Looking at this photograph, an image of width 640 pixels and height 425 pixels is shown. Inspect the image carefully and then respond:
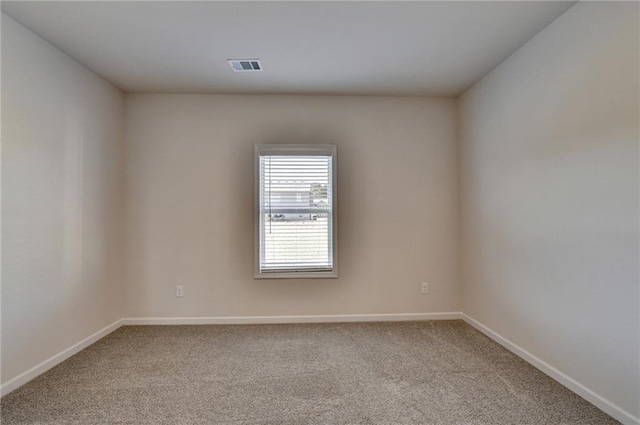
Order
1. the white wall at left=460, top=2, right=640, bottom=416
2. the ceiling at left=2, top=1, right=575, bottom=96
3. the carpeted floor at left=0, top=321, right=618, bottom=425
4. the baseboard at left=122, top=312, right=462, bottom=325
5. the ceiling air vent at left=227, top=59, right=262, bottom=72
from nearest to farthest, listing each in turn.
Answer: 1. the white wall at left=460, top=2, right=640, bottom=416
2. the carpeted floor at left=0, top=321, right=618, bottom=425
3. the ceiling at left=2, top=1, right=575, bottom=96
4. the ceiling air vent at left=227, top=59, right=262, bottom=72
5. the baseboard at left=122, top=312, right=462, bottom=325

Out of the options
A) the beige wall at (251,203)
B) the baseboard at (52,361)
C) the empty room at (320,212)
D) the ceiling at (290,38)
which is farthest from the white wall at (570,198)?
the baseboard at (52,361)

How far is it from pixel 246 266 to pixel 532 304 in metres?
2.70

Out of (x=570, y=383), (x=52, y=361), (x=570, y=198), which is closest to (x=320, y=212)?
(x=570, y=198)

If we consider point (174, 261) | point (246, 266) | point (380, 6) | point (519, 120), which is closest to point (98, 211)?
point (174, 261)

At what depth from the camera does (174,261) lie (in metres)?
3.55

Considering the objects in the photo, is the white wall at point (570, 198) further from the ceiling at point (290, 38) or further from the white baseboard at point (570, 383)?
the ceiling at point (290, 38)

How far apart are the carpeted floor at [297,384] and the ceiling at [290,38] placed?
99.9 inches

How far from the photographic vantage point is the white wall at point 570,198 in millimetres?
1827

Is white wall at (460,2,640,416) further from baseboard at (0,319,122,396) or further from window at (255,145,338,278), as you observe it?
baseboard at (0,319,122,396)

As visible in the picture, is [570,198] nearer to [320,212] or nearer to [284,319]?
[320,212]

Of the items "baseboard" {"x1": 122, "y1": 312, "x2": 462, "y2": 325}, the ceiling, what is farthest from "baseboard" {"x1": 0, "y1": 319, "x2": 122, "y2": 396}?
the ceiling

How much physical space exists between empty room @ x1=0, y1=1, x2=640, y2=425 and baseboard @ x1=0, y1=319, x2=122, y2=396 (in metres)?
0.02

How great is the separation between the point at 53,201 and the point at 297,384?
7.81ft

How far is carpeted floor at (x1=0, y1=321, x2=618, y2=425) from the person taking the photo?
6.34 ft
